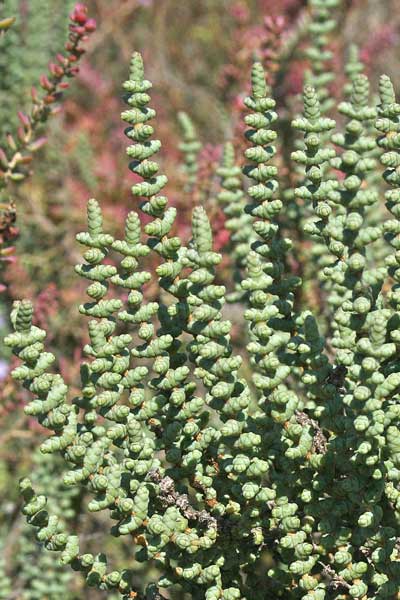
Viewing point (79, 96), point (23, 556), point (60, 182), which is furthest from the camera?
point (79, 96)

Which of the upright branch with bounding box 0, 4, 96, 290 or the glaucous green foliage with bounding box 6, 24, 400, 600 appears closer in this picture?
the glaucous green foliage with bounding box 6, 24, 400, 600

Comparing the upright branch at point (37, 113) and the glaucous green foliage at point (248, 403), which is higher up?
the upright branch at point (37, 113)

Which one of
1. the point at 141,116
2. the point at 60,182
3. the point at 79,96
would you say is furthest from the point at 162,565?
the point at 79,96

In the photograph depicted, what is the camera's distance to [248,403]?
1004 mm

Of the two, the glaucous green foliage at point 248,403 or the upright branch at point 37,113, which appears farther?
the upright branch at point 37,113

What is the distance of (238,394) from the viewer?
40.9 inches

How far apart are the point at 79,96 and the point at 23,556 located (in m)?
2.75

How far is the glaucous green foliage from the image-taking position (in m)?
0.97

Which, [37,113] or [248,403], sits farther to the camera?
[37,113]

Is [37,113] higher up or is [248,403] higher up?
[37,113]

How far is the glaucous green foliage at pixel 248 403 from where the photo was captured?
3.17 ft

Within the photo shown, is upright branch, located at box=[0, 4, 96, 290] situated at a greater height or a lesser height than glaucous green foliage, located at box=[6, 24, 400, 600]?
greater

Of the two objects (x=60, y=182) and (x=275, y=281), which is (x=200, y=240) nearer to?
(x=275, y=281)

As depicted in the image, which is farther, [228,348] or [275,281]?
[275,281]
